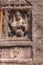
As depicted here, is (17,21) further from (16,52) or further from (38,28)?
(16,52)

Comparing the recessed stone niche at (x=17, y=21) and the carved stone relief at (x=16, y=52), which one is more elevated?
the recessed stone niche at (x=17, y=21)

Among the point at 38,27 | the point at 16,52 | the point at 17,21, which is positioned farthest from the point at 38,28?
the point at 16,52

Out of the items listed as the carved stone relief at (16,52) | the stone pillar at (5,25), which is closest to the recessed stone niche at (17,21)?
the stone pillar at (5,25)

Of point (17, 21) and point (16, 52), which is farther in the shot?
point (17, 21)

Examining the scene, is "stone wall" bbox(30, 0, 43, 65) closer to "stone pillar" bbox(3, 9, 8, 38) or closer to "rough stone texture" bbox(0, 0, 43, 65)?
"rough stone texture" bbox(0, 0, 43, 65)

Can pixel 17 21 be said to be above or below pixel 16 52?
above

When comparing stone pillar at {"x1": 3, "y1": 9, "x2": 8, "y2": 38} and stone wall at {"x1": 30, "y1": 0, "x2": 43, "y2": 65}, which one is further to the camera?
stone pillar at {"x1": 3, "y1": 9, "x2": 8, "y2": 38}

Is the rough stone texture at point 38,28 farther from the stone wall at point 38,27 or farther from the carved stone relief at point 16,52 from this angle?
the carved stone relief at point 16,52

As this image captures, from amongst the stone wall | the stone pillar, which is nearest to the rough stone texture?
the stone wall

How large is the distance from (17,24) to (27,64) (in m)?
0.60

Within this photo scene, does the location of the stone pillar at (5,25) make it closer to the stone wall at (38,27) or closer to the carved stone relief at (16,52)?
the carved stone relief at (16,52)

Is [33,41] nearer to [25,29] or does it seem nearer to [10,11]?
[25,29]

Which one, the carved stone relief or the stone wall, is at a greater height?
the stone wall

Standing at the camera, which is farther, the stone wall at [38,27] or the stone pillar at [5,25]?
the stone pillar at [5,25]
